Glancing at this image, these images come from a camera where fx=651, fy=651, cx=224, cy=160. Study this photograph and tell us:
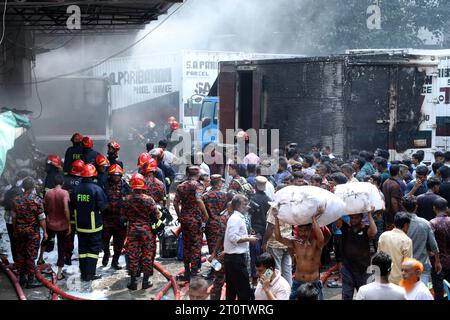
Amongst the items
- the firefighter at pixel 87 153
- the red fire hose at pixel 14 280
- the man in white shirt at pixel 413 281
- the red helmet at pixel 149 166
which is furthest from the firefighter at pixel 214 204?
the man in white shirt at pixel 413 281

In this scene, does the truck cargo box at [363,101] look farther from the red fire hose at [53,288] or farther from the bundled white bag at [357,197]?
the red fire hose at [53,288]

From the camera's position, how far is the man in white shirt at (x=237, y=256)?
24.0 ft

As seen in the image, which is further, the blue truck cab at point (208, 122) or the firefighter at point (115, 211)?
the blue truck cab at point (208, 122)

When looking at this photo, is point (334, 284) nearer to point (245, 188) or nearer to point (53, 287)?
point (245, 188)

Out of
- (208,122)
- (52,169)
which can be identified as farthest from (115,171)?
(208,122)

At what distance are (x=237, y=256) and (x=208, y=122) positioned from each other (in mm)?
11658

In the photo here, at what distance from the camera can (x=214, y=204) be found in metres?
9.05

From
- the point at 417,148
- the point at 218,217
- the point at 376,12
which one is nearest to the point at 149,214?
the point at 218,217

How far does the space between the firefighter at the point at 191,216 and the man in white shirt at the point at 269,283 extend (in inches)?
131

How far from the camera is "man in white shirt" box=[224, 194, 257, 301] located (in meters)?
7.31

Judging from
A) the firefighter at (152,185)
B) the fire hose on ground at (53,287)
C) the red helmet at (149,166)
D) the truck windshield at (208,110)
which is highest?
the truck windshield at (208,110)

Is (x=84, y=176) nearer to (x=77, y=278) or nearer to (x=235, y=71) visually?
(x=77, y=278)

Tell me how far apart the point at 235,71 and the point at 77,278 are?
7.87 meters
